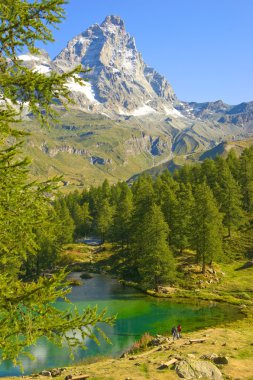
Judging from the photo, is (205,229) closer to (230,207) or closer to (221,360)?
(230,207)

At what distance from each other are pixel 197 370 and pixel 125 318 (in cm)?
2782

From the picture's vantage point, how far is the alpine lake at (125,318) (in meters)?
35.6

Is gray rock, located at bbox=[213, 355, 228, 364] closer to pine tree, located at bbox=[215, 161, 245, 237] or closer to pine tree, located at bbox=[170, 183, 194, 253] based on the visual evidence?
pine tree, located at bbox=[170, 183, 194, 253]

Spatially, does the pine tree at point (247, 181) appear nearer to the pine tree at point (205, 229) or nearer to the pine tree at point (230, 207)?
the pine tree at point (230, 207)

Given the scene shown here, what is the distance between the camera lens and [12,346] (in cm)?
977

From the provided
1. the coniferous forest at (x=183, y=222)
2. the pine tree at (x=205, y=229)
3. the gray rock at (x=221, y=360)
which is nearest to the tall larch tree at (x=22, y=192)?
the gray rock at (x=221, y=360)

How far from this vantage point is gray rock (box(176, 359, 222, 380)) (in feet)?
71.2

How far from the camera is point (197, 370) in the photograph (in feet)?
72.9

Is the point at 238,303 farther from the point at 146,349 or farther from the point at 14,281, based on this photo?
the point at 14,281

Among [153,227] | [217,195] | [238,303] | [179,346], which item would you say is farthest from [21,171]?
[217,195]

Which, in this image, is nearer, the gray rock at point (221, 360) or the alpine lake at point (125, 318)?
the gray rock at point (221, 360)

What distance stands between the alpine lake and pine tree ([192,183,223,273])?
12.4m

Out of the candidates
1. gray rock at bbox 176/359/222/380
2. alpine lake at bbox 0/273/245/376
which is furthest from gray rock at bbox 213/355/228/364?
alpine lake at bbox 0/273/245/376

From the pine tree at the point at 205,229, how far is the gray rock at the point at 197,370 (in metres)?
42.9
